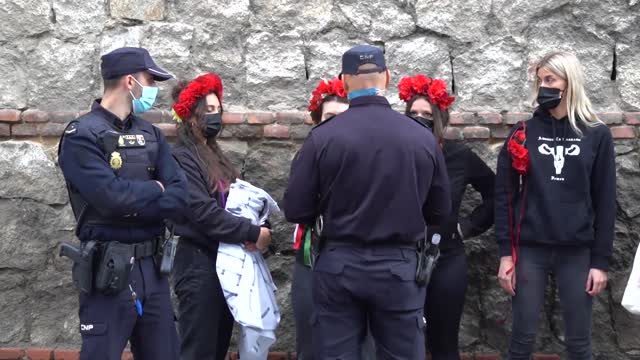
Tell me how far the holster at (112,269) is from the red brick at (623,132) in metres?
3.00

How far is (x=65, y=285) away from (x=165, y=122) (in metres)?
1.16

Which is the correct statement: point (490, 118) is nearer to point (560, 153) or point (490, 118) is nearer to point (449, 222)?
point (560, 153)

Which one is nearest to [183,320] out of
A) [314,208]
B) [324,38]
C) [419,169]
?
[314,208]

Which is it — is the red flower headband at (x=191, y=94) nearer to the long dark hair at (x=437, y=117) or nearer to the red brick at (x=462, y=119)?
the long dark hair at (x=437, y=117)

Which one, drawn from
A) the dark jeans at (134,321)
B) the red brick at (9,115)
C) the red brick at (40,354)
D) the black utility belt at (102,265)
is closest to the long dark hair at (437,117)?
the dark jeans at (134,321)

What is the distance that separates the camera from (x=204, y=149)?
16.7 ft

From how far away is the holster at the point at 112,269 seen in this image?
417 centimetres

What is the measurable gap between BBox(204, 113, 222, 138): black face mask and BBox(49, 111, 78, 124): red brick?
1.14m

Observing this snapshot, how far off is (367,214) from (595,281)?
4.99 ft

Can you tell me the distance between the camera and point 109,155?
4262 mm

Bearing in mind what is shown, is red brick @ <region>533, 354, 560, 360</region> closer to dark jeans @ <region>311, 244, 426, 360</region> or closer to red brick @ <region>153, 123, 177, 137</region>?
dark jeans @ <region>311, 244, 426, 360</region>

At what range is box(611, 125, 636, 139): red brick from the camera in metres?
5.71

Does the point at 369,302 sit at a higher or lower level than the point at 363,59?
lower

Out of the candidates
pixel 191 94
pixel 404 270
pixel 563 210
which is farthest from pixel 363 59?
pixel 563 210
